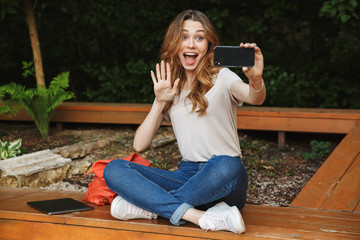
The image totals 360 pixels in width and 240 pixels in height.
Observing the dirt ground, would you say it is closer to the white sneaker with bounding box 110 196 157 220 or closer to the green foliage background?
the green foliage background

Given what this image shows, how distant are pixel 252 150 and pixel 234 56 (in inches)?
116

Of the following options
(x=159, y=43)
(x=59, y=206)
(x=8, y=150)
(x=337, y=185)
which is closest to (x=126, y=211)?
(x=59, y=206)

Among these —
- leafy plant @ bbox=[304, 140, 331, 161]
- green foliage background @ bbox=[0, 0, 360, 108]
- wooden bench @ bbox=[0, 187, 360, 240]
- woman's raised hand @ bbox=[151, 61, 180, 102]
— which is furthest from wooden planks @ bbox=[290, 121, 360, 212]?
green foliage background @ bbox=[0, 0, 360, 108]

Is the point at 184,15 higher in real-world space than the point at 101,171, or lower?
higher

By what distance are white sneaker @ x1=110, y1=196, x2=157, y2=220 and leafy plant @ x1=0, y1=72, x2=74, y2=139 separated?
3278 millimetres

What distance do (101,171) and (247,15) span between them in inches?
231

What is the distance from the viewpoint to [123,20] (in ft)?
25.9

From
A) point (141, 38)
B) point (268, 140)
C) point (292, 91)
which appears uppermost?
point (141, 38)

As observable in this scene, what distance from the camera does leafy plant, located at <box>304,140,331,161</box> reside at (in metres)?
4.97

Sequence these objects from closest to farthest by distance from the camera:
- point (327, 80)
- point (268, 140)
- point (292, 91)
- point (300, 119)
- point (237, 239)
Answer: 1. point (237, 239)
2. point (300, 119)
3. point (268, 140)
4. point (292, 91)
5. point (327, 80)

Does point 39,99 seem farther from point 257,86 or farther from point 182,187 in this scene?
point 257,86

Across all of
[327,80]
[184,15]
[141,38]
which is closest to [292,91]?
[327,80]

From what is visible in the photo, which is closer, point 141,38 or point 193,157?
point 193,157

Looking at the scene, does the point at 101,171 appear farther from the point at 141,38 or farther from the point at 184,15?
the point at 141,38
